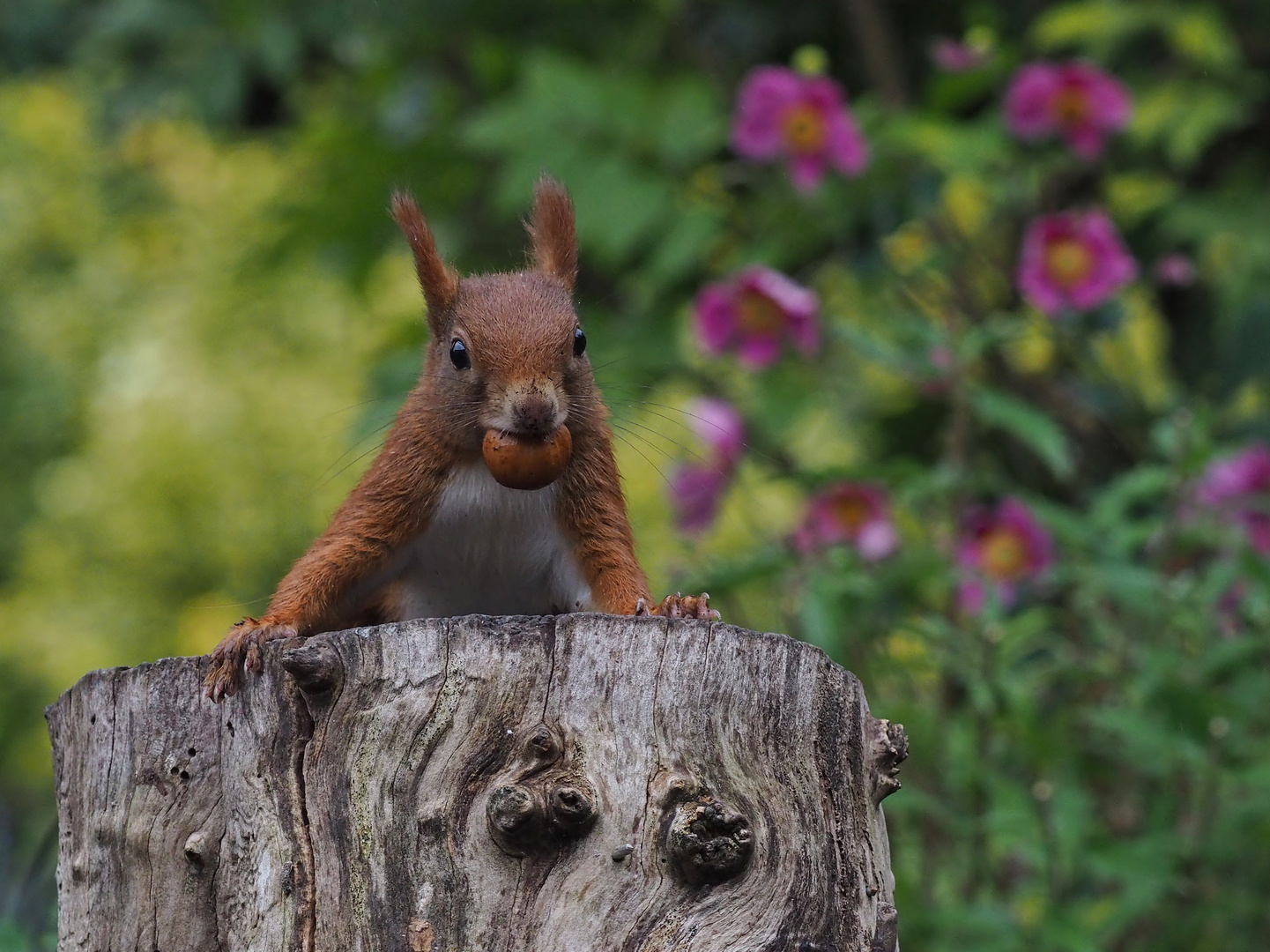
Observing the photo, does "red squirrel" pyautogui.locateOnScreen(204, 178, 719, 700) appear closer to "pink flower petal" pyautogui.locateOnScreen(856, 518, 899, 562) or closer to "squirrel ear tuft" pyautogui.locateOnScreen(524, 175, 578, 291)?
"squirrel ear tuft" pyautogui.locateOnScreen(524, 175, 578, 291)

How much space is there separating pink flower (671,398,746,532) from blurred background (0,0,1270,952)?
1 centimetres

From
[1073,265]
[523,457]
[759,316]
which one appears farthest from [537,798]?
[1073,265]

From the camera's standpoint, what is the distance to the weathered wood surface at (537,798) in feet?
5.46

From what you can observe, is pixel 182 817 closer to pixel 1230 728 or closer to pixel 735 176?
pixel 1230 728

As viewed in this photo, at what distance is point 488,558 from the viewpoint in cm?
220

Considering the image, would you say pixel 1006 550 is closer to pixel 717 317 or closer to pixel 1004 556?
pixel 1004 556

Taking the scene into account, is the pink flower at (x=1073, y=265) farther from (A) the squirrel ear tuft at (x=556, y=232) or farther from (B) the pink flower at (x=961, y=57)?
(A) the squirrel ear tuft at (x=556, y=232)

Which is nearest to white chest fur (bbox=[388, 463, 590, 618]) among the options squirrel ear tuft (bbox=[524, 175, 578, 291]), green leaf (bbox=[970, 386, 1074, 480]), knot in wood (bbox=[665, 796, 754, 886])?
squirrel ear tuft (bbox=[524, 175, 578, 291])

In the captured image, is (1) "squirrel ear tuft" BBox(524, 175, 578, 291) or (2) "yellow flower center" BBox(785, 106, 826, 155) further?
(2) "yellow flower center" BBox(785, 106, 826, 155)

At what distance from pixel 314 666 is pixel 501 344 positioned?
0.53m

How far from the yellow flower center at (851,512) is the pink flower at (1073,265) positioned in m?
0.63

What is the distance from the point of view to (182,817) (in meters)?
1.85

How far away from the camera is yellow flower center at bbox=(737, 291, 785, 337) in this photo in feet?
11.8

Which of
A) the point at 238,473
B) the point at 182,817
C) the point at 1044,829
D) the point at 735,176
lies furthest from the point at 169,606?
the point at 182,817
